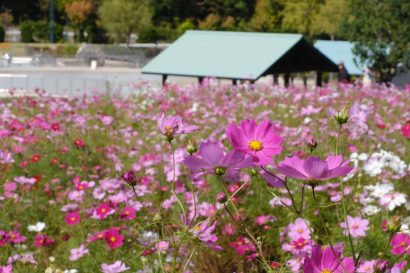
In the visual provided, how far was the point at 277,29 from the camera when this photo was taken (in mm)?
52688

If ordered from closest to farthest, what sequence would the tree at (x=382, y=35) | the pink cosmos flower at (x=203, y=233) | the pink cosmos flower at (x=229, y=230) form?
1. the pink cosmos flower at (x=203, y=233)
2. the pink cosmos flower at (x=229, y=230)
3. the tree at (x=382, y=35)

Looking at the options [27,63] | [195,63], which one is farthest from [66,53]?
[195,63]

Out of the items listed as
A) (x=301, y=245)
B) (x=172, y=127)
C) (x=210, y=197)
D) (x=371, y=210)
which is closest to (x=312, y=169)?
(x=172, y=127)

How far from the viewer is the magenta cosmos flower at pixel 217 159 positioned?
3.78 feet

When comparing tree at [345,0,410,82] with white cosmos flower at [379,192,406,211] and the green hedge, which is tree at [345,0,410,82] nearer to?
white cosmos flower at [379,192,406,211]

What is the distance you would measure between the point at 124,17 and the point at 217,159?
49.8 meters

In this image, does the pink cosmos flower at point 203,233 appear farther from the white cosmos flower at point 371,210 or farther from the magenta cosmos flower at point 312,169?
the white cosmos flower at point 371,210

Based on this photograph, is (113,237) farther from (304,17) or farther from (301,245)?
(304,17)

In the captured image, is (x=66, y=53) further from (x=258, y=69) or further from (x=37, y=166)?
(x=37, y=166)

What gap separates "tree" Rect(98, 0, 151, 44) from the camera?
49.4 metres

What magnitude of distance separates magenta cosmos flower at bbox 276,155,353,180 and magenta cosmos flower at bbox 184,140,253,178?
0.29 ft

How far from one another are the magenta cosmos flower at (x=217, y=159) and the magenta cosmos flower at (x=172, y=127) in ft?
0.53

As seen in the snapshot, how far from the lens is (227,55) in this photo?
1573cm

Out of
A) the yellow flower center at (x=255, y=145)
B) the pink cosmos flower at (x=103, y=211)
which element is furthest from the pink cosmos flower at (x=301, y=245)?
the yellow flower center at (x=255, y=145)
